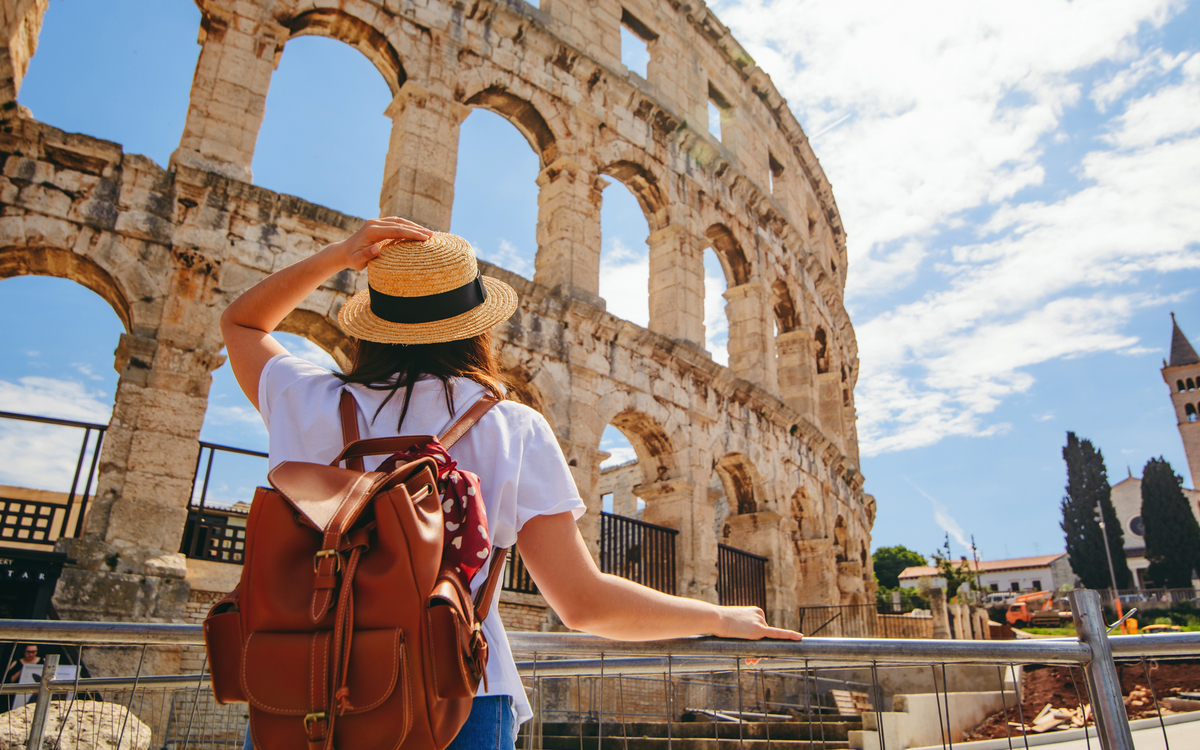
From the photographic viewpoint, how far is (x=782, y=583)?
509 inches

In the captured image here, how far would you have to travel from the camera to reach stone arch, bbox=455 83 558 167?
10.9 meters

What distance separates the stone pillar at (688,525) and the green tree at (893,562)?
4704 cm

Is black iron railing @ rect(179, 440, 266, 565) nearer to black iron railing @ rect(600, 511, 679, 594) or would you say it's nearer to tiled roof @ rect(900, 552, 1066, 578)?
black iron railing @ rect(600, 511, 679, 594)

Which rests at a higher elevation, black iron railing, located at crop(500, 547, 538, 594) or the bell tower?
the bell tower

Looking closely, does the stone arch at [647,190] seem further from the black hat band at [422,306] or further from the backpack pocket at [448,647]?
the backpack pocket at [448,647]

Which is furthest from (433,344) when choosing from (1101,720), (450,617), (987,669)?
(987,669)

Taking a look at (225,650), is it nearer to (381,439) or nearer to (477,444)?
(381,439)

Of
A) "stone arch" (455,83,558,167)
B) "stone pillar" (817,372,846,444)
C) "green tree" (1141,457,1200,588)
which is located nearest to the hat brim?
"stone arch" (455,83,558,167)

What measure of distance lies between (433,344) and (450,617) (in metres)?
0.60

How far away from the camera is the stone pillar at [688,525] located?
35.9 ft

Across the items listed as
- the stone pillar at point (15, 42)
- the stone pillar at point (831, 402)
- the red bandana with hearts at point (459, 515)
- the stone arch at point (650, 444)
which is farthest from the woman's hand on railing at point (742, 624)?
the stone pillar at point (831, 402)

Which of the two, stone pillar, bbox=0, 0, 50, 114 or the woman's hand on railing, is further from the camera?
stone pillar, bbox=0, 0, 50, 114

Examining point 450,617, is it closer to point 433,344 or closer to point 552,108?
point 433,344

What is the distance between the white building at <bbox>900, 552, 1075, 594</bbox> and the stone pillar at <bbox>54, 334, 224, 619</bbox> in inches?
2229
